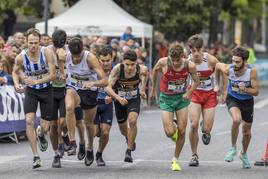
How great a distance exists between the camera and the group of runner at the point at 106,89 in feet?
43.5

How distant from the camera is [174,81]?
13.4m

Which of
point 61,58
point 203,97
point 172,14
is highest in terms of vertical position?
point 61,58

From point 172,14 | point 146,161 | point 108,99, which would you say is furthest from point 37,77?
point 172,14

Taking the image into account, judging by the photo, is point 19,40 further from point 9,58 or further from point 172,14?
point 172,14

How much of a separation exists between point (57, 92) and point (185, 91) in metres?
1.88

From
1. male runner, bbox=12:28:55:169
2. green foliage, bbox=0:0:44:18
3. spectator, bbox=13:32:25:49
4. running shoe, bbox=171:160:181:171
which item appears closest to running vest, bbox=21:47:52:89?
male runner, bbox=12:28:55:169

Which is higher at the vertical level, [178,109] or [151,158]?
[178,109]

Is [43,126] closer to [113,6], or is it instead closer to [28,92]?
[28,92]

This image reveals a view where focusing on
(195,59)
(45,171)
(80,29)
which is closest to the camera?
(45,171)

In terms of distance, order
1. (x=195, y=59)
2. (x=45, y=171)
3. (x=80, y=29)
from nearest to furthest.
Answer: (x=45, y=171) < (x=195, y=59) < (x=80, y=29)

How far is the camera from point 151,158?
14.8 m

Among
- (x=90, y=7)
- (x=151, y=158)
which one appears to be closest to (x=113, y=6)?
(x=90, y=7)

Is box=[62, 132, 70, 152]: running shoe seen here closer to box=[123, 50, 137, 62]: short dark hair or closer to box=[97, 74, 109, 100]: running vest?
box=[97, 74, 109, 100]: running vest

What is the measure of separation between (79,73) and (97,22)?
15381mm
